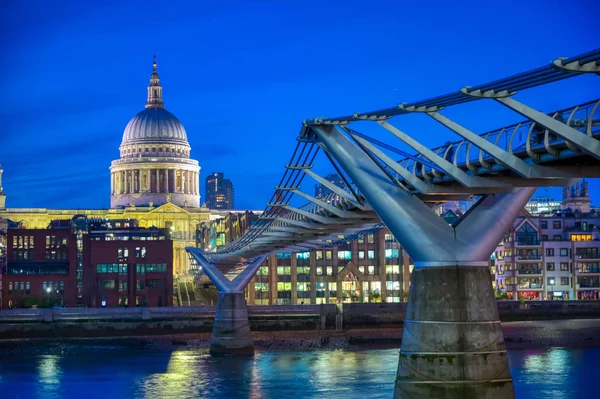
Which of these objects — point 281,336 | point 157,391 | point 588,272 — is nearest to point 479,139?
point 157,391

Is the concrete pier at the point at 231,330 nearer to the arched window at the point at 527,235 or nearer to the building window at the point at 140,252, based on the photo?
the building window at the point at 140,252

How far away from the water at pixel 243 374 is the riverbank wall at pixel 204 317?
16.1m

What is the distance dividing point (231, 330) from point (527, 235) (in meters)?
56.3

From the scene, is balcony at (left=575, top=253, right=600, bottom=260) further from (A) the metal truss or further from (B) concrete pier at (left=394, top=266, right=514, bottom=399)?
(B) concrete pier at (left=394, top=266, right=514, bottom=399)

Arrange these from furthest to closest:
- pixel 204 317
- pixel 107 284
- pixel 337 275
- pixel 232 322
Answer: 1. pixel 337 275
2. pixel 107 284
3. pixel 204 317
4. pixel 232 322

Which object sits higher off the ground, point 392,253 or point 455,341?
point 392,253

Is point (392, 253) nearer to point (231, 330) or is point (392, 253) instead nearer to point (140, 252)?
point (140, 252)

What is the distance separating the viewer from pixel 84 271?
4577 inches

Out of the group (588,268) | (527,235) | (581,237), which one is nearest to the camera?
(588,268)

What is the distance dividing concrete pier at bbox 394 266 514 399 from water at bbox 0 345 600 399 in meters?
19.1

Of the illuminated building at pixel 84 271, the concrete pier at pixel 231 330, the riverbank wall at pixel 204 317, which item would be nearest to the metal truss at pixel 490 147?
the concrete pier at pixel 231 330

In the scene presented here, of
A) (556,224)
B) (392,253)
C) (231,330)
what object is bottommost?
(231,330)

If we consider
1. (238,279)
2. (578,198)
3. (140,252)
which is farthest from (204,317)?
(578,198)

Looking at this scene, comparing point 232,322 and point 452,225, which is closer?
point 452,225
